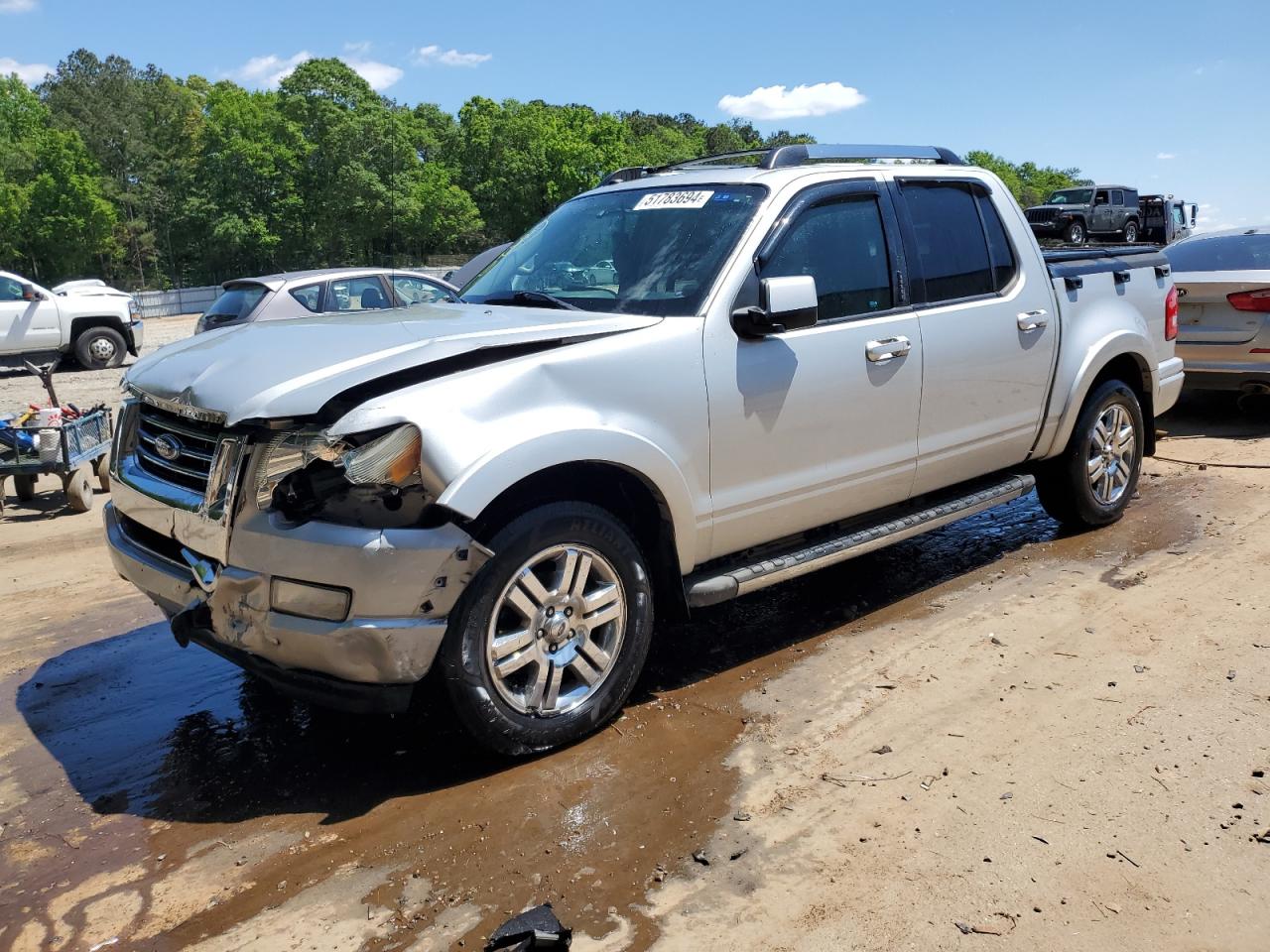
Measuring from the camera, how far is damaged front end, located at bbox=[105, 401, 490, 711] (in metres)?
3.19

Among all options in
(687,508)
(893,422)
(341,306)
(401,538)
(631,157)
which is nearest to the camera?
(401,538)

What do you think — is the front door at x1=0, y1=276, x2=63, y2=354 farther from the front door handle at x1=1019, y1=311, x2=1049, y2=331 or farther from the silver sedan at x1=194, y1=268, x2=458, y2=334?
the front door handle at x1=1019, y1=311, x2=1049, y2=331

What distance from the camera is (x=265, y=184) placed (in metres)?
61.6

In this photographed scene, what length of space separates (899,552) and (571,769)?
309 cm

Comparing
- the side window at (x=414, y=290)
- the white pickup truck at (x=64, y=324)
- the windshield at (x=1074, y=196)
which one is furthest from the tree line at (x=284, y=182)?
the side window at (x=414, y=290)

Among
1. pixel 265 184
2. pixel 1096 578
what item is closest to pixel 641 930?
pixel 1096 578

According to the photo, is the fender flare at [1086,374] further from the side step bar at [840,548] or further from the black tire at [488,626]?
the black tire at [488,626]

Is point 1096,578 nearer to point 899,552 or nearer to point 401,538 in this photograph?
point 899,552

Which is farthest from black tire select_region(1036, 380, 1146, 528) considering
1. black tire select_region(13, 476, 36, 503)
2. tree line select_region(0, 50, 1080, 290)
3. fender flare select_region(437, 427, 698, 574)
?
tree line select_region(0, 50, 1080, 290)

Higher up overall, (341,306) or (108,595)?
(341,306)

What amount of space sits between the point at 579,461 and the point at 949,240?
2.53 m

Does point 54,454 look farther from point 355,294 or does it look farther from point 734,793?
point 734,793

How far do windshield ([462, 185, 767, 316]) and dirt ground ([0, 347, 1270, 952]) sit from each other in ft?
5.32

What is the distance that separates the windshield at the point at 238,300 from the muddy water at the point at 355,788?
710 centimetres
